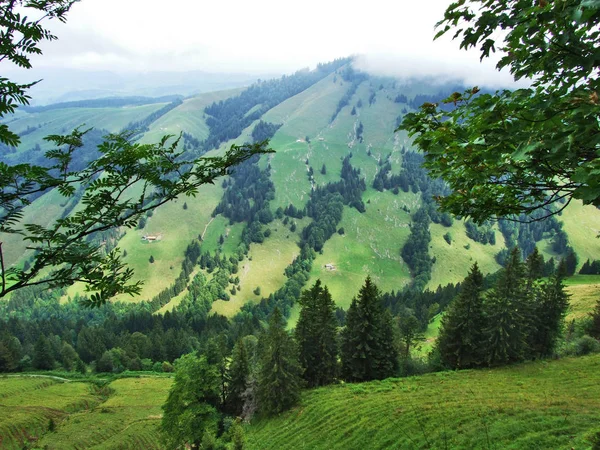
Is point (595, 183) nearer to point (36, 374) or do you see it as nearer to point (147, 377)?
point (147, 377)

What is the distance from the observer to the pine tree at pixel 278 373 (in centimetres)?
4366

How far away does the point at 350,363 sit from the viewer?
1941 inches

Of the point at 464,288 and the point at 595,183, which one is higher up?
the point at 595,183

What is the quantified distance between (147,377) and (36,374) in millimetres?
33188

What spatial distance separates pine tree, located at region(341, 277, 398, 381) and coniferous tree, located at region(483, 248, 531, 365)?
48.3 feet

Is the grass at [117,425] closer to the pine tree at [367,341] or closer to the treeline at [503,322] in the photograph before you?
the pine tree at [367,341]

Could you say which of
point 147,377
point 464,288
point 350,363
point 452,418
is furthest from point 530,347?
point 147,377

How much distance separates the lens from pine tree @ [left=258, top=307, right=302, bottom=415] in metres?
43.7

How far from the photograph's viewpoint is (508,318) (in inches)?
1831

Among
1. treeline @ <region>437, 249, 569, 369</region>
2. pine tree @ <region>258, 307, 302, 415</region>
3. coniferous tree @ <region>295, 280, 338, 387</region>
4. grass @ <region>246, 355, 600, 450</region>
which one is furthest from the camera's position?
coniferous tree @ <region>295, 280, 338, 387</region>

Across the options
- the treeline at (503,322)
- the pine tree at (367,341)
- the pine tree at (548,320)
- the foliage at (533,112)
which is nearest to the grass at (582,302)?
the pine tree at (548,320)

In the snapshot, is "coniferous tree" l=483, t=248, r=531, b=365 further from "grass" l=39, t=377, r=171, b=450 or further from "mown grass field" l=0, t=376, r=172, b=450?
"grass" l=39, t=377, r=171, b=450

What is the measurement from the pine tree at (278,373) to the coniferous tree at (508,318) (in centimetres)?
2868

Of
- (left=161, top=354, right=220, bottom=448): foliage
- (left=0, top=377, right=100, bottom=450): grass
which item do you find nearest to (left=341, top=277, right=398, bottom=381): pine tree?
(left=161, top=354, right=220, bottom=448): foliage
